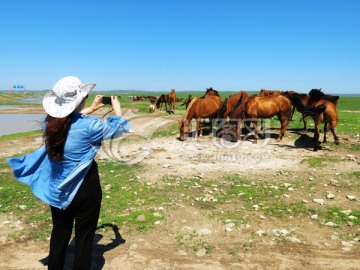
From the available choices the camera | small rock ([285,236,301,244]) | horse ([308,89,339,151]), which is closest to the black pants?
the camera

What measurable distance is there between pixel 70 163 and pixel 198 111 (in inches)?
481

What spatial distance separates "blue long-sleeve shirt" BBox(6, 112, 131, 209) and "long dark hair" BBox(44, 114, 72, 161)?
0.06 m

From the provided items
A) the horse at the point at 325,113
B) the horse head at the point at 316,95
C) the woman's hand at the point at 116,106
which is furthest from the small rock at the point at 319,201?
the horse head at the point at 316,95

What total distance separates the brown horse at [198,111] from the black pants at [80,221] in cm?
1080

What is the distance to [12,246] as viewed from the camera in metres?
4.93

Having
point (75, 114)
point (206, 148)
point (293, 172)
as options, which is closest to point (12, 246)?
point (75, 114)

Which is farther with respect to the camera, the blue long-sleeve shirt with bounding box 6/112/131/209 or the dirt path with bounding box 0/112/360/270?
the dirt path with bounding box 0/112/360/270

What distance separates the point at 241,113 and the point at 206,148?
9.98ft

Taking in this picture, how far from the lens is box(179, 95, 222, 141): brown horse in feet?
47.0

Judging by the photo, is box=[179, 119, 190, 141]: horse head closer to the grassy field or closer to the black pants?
the grassy field

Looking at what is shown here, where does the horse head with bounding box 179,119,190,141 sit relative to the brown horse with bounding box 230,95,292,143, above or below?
below

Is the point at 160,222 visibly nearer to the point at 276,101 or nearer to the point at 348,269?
the point at 348,269

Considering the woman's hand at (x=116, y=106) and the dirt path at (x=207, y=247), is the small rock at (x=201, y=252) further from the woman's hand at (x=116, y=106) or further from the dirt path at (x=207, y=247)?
the woman's hand at (x=116, y=106)

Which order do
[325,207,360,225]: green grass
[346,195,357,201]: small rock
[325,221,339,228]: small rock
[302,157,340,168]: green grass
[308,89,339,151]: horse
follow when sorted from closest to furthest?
[325,221,339,228]: small rock → [325,207,360,225]: green grass → [346,195,357,201]: small rock → [302,157,340,168]: green grass → [308,89,339,151]: horse
